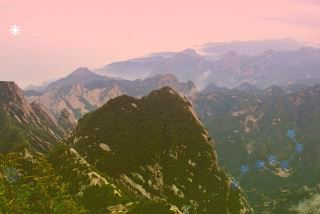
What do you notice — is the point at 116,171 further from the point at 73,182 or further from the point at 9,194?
the point at 9,194

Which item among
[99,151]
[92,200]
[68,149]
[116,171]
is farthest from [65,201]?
[99,151]

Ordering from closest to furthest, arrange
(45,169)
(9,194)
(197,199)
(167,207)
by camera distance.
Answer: (9,194), (45,169), (167,207), (197,199)

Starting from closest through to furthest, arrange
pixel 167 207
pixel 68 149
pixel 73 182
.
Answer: pixel 167 207 < pixel 73 182 < pixel 68 149

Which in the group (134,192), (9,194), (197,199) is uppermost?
(9,194)

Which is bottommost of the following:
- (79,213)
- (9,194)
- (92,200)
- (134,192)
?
(134,192)

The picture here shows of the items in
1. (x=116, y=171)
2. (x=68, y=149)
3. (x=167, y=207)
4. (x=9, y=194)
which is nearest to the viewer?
(x=9, y=194)

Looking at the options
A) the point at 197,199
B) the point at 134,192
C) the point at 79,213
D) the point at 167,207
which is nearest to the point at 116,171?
the point at 134,192

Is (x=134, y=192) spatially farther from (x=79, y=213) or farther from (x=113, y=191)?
(x=79, y=213)

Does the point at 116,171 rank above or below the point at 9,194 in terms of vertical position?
below

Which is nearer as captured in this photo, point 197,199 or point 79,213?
point 79,213
